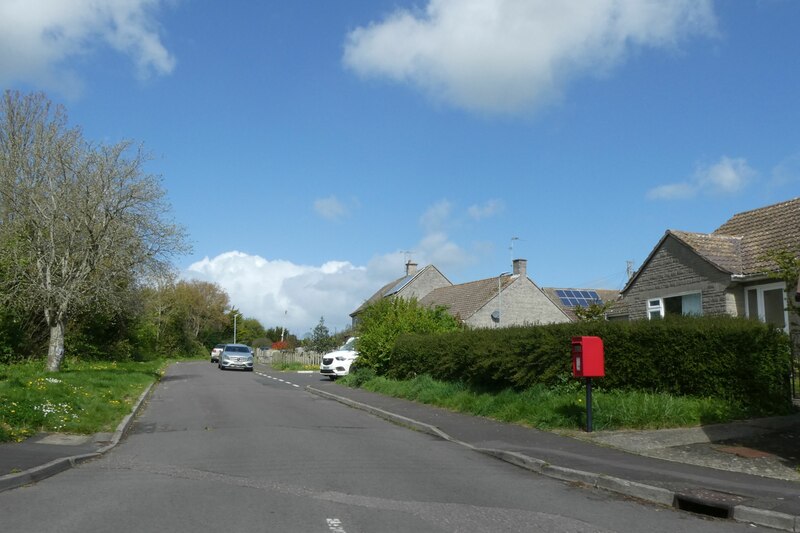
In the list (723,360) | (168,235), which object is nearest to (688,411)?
(723,360)

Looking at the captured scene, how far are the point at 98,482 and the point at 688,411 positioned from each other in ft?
32.1

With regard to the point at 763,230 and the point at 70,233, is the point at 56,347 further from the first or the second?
the point at 763,230

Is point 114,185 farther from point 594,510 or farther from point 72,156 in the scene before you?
A: point 594,510

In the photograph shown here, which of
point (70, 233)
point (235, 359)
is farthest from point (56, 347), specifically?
point (235, 359)

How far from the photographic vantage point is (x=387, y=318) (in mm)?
26500

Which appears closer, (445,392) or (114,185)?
(445,392)

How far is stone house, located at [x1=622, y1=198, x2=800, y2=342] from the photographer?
18.5 meters

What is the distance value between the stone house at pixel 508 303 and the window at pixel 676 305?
80.4 ft

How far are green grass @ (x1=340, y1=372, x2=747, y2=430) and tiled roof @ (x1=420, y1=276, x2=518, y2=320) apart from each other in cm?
2913

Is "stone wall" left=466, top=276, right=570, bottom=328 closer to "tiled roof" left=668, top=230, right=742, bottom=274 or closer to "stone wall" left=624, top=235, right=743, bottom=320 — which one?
"stone wall" left=624, top=235, right=743, bottom=320

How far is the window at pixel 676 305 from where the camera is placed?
783 inches

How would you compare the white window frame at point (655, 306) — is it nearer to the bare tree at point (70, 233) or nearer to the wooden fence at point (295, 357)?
the bare tree at point (70, 233)

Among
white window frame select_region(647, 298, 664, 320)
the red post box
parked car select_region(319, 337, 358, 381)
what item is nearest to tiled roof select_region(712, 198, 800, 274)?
white window frame select_region(647, 298, 664, 320)

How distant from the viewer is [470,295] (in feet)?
168
